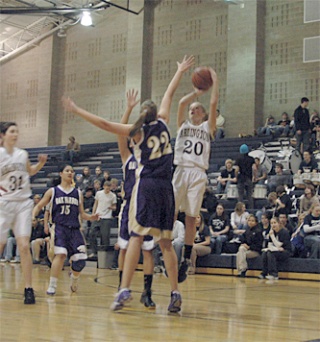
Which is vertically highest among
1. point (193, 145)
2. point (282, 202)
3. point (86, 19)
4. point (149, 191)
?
point (86, 19)

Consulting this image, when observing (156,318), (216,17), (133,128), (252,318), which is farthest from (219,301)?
(216,17)

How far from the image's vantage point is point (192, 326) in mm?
4059

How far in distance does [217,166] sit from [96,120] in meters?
11.1

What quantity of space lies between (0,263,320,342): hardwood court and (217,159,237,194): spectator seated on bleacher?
17.5 feet

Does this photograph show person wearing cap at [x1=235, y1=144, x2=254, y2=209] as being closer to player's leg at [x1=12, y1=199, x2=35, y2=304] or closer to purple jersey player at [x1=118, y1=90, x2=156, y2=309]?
purple jersey player at [x1=118, y1=90, x2=156, y2=309]

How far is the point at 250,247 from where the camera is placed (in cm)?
1020

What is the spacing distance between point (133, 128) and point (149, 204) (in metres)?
0.59

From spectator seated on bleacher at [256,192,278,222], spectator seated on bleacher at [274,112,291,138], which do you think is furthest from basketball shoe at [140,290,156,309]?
spectator seated on bleacher at [274,112,291,138]

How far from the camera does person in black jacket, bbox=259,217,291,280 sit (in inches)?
383

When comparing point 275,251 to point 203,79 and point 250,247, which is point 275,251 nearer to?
point 250,247

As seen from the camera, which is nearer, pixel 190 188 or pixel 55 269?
pixel 190 188

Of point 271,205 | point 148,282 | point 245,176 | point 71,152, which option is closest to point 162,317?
point 148,282

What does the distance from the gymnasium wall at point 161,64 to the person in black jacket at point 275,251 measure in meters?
8.88

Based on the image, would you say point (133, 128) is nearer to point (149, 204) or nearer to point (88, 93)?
point (149, 204)
